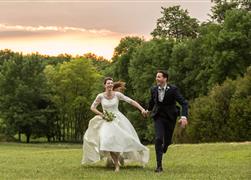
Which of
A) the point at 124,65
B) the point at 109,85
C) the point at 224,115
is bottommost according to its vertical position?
the point at 224,115

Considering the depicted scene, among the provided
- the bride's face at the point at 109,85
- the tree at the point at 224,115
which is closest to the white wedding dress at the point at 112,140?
the bride's face at the point at 109,85

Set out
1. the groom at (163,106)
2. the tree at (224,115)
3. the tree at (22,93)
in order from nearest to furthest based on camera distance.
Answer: the groom at (163,106) < the tree at (224,115) < the tree at (22,93)

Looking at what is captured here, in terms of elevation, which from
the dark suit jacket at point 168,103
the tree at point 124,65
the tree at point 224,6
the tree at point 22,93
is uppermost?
the tree at point 224,6

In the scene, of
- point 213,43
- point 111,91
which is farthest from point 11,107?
point 111,91

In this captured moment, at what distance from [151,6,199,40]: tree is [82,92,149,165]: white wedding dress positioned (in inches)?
2453

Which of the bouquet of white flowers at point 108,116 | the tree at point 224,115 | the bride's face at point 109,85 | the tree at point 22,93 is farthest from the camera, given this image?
the tree at point 22,93

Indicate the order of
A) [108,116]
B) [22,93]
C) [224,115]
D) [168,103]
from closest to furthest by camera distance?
[168,103] → [108,116] → [224,115] → [22,93]

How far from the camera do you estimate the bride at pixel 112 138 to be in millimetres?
15516

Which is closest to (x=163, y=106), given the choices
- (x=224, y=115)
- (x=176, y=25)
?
(x=224, y=115)

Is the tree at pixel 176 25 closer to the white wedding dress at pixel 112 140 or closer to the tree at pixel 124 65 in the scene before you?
the tree at pixel 124 65

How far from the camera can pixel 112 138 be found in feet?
51.0

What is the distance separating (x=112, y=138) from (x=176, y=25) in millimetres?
63912

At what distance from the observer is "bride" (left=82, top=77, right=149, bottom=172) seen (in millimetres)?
15516

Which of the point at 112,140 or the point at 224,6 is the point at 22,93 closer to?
the point at 224,6
